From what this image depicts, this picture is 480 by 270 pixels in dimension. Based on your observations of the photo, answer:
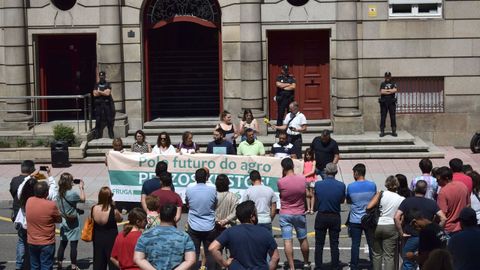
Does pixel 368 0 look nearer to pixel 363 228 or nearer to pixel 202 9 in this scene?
pixel 202 9

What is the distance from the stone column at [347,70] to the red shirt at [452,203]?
1318 cm

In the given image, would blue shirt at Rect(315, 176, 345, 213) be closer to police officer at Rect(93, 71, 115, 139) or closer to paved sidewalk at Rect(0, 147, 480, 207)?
paved sidewalk at Rect(0, 147, 480, 207)

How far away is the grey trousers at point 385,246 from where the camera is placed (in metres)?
14.0

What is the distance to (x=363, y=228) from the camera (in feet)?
47.8

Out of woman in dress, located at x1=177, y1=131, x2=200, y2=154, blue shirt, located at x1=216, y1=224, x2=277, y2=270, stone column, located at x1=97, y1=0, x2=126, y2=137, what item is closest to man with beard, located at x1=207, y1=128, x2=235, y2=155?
woman in dress, located at x1=177, y1=131, x2=200, y2=154

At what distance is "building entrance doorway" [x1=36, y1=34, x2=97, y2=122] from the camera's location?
28500mm

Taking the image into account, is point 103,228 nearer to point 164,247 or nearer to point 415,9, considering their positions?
point 164,247

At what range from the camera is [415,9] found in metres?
27.2

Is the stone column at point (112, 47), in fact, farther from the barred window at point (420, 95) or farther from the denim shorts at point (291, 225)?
the denim shorts at point (291, 225)

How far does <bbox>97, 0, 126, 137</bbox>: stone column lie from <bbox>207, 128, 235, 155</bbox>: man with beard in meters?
7.91

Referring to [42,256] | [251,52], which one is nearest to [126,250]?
[42,256]

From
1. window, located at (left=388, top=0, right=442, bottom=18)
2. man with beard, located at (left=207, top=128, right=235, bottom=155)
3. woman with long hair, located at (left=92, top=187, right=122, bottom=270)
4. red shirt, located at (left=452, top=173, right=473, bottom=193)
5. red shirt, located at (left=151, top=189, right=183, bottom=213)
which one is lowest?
woman with long hair, located at (left=92, top=187, right=122, bottom=270)

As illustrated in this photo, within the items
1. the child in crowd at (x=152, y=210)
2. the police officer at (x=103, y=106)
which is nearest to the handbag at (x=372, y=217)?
the child in crowd at (x=152, y=210)

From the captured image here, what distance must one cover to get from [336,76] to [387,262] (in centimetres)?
1395
